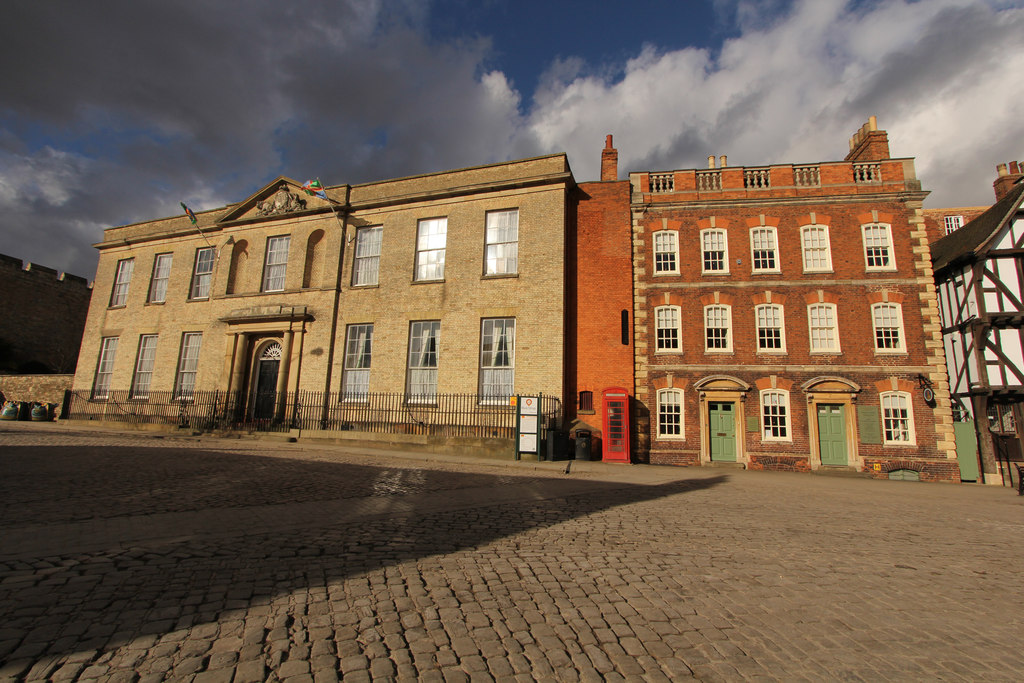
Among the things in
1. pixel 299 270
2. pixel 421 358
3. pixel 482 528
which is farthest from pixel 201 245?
pixel 482 528

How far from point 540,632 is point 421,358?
53.6ft

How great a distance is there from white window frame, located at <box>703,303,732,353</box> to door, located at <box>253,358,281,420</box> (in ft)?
58.5

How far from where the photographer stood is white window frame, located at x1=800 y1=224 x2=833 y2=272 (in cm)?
1775

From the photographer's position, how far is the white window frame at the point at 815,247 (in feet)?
58.2

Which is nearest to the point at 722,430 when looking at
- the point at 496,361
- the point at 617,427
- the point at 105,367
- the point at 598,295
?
the point at 617,427

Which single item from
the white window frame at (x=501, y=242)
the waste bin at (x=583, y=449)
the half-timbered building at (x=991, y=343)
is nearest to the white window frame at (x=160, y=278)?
the white window frame at (x=501, y=242)

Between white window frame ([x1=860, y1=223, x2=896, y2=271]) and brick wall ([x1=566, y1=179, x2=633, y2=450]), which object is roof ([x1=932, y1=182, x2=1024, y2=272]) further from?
brick wall ([x1=566, y1=179, x2=633, y2=450])

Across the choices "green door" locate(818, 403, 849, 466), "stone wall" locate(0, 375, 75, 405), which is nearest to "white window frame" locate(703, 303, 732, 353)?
"green door" locate(818, 403, 849, 466)

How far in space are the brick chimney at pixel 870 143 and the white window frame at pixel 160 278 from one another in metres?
32.8

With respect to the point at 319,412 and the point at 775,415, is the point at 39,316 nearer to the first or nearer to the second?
the point at 319,412

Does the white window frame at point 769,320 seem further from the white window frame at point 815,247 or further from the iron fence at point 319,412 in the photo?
the iron fence at point 319,412

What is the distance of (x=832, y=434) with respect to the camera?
653 inches

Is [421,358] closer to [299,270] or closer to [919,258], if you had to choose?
[299,270]

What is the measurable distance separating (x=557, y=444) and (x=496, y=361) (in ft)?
13.5
